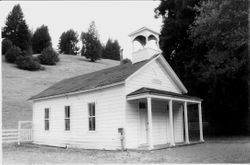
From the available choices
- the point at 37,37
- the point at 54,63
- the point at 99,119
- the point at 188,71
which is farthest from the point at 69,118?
the point at 37,37

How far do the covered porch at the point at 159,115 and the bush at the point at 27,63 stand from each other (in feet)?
121

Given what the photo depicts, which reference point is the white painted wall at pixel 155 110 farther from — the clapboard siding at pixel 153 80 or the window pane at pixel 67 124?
the window pane at pixel 67 124

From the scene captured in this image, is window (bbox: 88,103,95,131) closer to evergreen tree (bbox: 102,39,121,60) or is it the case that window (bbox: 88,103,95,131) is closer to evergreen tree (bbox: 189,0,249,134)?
evergreen tree (bbox: 189,0,249,134)

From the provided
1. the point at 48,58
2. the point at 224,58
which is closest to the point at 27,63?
the point at 48,58

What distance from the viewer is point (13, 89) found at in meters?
37.4

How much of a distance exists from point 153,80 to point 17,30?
5259cm

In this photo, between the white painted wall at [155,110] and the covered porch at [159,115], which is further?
the white painted wall at [155,110]

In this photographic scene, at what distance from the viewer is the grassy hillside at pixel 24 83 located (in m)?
29.6

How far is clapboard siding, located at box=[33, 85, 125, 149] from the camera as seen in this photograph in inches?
562

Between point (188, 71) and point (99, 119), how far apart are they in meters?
9.55

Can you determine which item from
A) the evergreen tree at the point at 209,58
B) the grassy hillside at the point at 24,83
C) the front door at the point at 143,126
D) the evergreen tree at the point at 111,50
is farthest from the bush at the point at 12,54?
the front door at the point at 143,126

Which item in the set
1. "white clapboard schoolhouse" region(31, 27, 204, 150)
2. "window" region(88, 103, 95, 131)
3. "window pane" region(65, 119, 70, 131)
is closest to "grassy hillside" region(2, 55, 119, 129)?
"white clapboard schoolhouse" region(31, 27, 204, 150)

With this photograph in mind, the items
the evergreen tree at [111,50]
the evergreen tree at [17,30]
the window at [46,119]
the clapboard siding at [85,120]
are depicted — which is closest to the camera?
the clapboard siding at [85,120]

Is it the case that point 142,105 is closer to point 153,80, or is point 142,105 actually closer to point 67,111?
point 153,80
